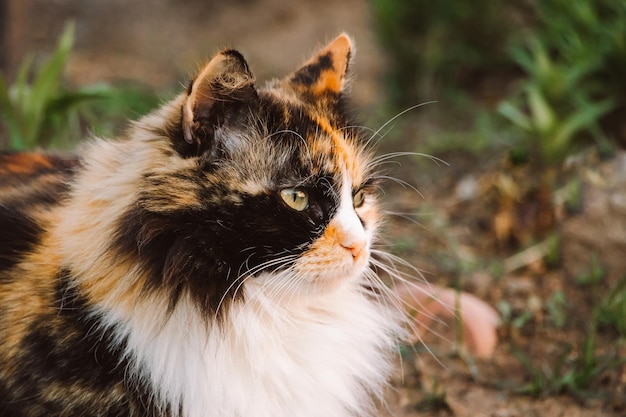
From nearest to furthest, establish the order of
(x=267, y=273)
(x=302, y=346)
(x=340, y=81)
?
A: (x=267, y=273)
(x=302, y=346)
(x=340, y=81)

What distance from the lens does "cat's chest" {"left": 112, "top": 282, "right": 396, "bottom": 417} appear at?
5.80ft

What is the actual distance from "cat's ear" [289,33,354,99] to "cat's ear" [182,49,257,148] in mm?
347

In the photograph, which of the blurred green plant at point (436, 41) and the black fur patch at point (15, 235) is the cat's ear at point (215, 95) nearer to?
the black fur patch at point (15, 235)

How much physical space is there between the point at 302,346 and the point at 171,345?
363 millimetres

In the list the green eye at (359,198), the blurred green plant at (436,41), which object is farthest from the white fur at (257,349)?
the blurred green plant at (436,41)

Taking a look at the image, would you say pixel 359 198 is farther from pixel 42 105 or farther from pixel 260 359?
pixel 42 105

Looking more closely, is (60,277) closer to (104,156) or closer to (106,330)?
(106,330)

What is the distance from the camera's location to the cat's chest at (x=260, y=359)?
1.77m

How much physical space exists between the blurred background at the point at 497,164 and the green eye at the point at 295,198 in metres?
0.43

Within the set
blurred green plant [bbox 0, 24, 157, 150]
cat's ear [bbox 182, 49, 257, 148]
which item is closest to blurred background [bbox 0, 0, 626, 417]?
blurred green plant [bbox 0, 24, 157, 150]

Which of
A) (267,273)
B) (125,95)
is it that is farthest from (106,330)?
(125,95)

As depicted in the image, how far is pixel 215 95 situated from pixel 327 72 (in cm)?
53

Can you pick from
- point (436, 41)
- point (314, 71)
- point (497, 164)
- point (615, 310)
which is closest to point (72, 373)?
point (314, 71)

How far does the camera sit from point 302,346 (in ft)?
6.27
